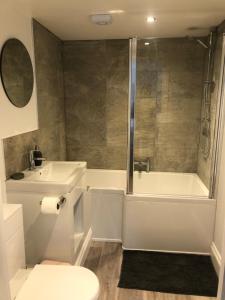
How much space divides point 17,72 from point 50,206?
115 cm

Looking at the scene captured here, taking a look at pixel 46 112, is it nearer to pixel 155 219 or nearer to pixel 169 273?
pixel 155 219

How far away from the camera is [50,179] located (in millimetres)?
2248

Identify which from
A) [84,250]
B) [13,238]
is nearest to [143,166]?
[84,250]

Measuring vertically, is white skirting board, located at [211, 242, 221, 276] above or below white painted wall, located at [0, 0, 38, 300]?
below

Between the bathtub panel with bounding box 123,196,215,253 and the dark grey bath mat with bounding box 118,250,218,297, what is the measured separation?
99 mm

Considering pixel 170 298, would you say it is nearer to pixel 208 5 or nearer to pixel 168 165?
pixel 168 165

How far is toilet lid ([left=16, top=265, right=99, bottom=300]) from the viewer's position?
4.99 ft

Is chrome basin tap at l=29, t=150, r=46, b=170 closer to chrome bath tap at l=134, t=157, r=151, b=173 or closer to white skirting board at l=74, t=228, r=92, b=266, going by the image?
white skirting board at l=74, t=228, r=92, b=266

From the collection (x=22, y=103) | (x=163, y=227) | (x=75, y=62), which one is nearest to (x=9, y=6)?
(x=22, y=103)

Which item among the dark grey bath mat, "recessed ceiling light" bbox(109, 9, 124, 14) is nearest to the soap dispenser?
the dark grey bath mat

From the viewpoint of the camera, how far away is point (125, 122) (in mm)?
3449

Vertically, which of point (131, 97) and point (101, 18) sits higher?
point (101, 18)

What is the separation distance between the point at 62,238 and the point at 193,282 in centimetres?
124

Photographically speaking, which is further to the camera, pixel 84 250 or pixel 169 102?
pixel 169 102
